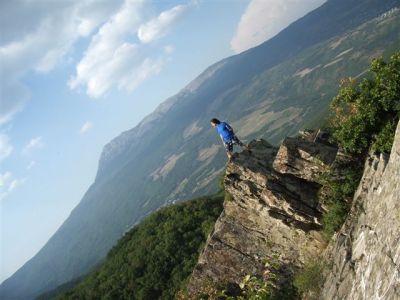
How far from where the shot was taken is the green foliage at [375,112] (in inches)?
852

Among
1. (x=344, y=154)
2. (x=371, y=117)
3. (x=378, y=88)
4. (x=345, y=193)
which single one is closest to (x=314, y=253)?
(x=345, y=193)

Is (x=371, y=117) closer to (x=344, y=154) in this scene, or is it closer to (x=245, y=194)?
(x=344, y=154)

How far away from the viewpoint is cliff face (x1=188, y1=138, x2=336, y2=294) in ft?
81.8

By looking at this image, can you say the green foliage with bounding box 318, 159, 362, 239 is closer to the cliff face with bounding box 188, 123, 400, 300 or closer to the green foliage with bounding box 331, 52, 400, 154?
the cliff face with bounding box 188, 123, 400, 300

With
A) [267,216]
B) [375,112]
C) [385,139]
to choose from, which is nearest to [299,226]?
[267,216]

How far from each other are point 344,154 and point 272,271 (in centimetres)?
820

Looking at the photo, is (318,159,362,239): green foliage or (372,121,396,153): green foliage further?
(318,159,362,239): green foliage

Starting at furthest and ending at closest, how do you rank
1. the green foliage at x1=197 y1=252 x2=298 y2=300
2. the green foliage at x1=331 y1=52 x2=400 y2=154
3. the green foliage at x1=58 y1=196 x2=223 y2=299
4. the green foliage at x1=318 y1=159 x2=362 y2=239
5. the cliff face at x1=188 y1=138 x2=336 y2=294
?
the green foliage at x1=58 y1=196 x2=223 y2=299
the cliff face at x1=188 y1=138 x2=336 y2=294
the green foliage at x1=197 y1=252 x2=298 y2=300
the green foliage at x1=318 y1=159 x2=362 y2=239
the green foliage at x1=331 y1=52 x2=400 y2=154

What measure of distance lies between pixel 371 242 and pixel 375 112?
812 centimetres

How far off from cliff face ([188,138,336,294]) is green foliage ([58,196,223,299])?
1406 cm

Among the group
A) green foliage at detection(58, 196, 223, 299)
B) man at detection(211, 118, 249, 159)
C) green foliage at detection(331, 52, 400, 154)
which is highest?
man at detection(211, 118, 249, 159)

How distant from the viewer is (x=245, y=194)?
27.4 metres

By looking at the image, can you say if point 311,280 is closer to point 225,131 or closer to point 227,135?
point 227,135

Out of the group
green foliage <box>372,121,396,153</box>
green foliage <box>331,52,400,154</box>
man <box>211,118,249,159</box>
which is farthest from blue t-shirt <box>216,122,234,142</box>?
green foliage <box>372,121,396,153</box>
